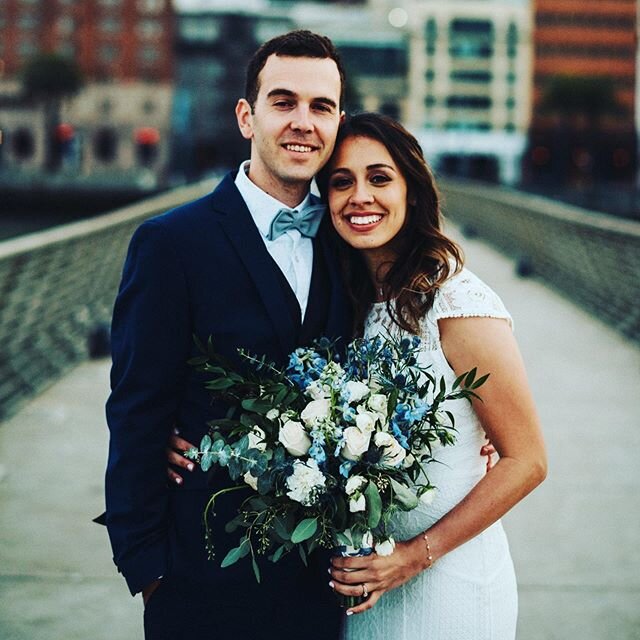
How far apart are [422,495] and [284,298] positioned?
59 centimetres

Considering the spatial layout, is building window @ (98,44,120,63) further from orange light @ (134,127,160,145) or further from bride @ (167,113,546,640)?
bride @ (167,113,546,640)

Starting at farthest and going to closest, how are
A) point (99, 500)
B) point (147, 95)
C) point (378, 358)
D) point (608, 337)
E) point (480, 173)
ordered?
point (480, 173) < point (147, 95) < point (608, 337) < point (99, 500) < point (378, 358)

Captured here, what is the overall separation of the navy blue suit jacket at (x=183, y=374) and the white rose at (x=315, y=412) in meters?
0.35

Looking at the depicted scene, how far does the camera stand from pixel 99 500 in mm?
5262

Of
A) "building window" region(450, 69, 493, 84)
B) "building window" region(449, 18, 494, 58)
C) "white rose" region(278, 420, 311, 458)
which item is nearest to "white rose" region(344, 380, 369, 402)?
"white rose" region(278, 420, 311, 458)

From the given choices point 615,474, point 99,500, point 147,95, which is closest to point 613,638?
point 615,474

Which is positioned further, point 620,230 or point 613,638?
point 620,230

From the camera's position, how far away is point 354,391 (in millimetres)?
1930

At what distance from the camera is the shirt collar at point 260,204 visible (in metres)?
2.41

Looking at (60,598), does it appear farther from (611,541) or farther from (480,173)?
(480,173)

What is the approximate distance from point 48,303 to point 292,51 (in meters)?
6.86

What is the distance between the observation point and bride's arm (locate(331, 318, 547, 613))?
2.22m

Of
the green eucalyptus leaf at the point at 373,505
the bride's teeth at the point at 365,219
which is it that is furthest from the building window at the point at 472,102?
the green eucalyptus leaf at the point at 373,505

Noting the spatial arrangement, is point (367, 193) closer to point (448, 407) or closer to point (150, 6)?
point (448, 407)
